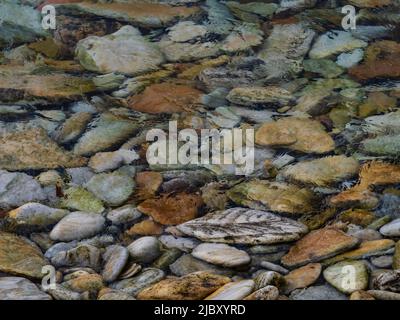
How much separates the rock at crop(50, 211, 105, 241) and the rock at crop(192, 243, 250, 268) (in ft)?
1.52

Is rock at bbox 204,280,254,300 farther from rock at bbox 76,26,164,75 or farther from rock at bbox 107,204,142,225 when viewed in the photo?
rock at bbox 76,26,164,75

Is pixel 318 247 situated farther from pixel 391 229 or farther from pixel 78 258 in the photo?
pixel 78 258

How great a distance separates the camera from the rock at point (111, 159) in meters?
3.52

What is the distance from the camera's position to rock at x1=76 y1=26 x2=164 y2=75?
4.20 m

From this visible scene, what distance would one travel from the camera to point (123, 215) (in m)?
3.25

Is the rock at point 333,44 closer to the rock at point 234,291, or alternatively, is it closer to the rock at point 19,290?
the rock at point 234,291

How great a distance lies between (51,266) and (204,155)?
1.00 m

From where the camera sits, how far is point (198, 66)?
425cm

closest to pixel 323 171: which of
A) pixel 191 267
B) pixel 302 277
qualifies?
pixel 302 277

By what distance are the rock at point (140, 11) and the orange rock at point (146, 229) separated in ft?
5.59

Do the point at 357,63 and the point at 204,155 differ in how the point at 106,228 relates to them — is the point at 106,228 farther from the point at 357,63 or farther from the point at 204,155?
the point at 357,63

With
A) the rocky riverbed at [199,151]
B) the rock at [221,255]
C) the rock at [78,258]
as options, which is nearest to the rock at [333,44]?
the rocky riverbed at [199,151]

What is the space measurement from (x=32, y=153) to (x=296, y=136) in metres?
1.30
